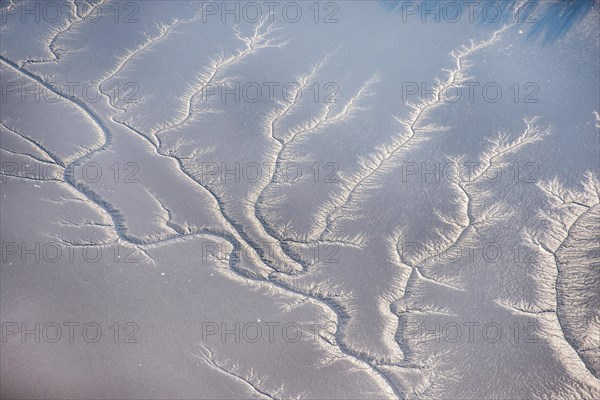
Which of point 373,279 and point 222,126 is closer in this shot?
point 373,279

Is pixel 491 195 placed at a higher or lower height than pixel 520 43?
lower

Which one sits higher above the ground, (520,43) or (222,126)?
(520,43)

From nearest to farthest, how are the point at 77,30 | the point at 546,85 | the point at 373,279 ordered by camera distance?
the point at 373,279 → the point at 546,85 → the point at 77,30

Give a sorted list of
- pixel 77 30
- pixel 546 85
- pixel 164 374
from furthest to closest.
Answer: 1. pixel 77 30
2. pixel 546 85
3. pixel 164 374

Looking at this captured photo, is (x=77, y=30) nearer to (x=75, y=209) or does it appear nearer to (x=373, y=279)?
(x=75, y=209)

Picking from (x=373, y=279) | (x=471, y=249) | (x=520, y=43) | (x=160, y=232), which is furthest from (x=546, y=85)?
(x=160, y=232)

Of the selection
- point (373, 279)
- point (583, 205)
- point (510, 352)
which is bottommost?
point (510, 352)

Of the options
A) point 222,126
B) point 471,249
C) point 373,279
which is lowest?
point 373,279

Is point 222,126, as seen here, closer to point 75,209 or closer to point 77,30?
point 75,209

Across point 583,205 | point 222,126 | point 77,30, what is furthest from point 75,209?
point 583,205

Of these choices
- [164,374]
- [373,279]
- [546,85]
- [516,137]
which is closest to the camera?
[164,374]
